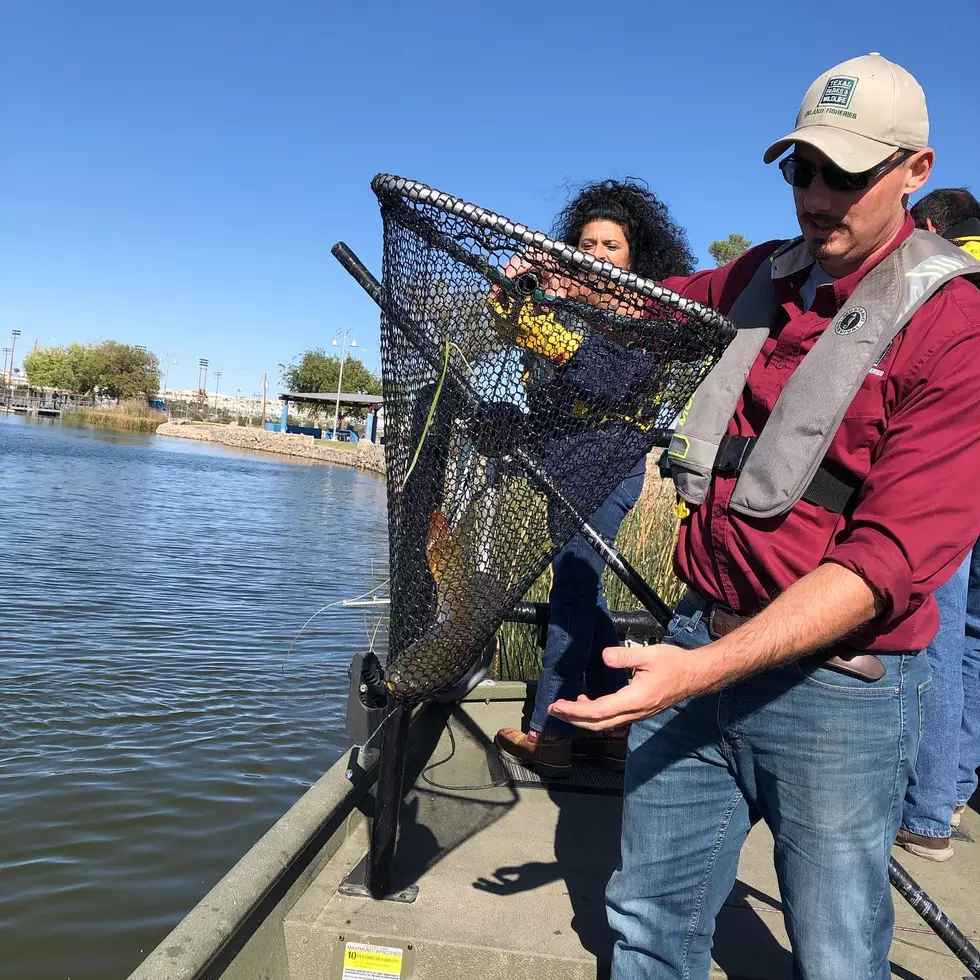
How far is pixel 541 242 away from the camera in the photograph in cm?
183

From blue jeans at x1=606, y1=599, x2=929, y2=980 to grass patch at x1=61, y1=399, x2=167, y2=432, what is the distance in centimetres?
7716

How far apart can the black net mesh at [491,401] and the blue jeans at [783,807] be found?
478mm

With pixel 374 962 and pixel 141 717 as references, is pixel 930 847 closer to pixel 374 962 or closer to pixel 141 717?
pixel 374 962

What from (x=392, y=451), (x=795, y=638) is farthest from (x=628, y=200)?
(x=795, y=638)

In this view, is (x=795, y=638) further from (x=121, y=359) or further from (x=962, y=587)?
(x=121, y=359)

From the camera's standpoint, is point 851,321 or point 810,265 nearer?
point 851,321

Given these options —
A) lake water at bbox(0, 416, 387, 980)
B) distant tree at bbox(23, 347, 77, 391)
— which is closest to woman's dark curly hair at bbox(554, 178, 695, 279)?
lake water at bbox(0, 416, 387, 980)

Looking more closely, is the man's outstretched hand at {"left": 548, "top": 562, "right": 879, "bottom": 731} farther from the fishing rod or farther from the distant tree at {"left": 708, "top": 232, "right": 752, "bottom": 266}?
the distant tree at {"left": 708, "top": 232, "right": 752, "bottom": 266}

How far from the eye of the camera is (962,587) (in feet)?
10.4

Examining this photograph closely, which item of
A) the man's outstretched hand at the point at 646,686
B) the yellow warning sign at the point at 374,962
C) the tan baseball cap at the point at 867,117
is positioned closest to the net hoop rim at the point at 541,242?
the tan baseball cap at the point at 867,117

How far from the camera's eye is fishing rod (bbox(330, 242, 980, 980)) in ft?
7.32

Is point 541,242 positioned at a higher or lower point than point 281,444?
higher

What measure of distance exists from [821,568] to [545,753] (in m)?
2.33

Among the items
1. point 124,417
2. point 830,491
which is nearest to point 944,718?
point 830,491
